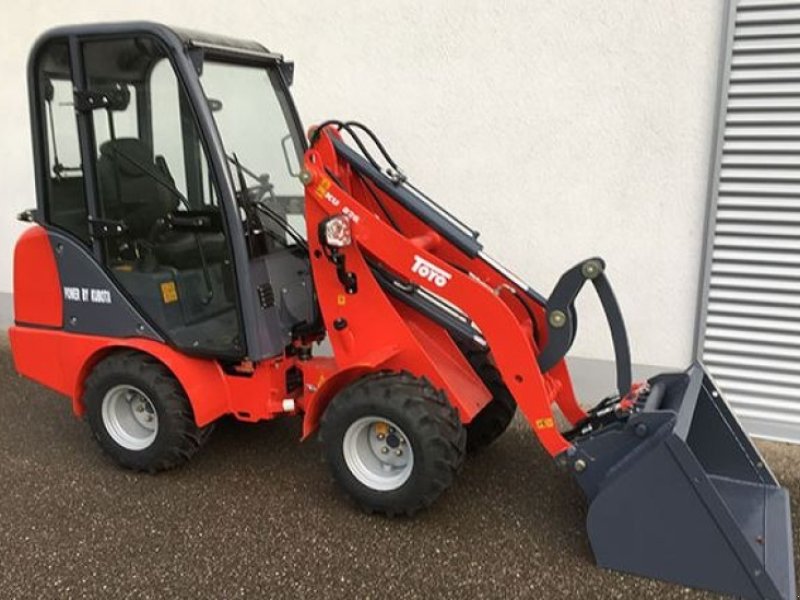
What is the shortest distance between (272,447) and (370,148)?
6.61 feet

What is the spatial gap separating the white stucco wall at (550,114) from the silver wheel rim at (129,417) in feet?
7.21

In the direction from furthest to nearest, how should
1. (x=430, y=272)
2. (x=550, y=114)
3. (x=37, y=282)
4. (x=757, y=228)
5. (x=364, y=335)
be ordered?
(x=550, y=114) → (x=757, y=228) → (x=37, y=282) → (x=364, y=335) → (x=430, y=272)

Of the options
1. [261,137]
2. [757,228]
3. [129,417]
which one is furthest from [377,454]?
[757,228]

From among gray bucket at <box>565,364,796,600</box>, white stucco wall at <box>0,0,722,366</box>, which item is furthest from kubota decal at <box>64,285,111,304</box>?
gray bucket at <box>565,364,796,600</box>

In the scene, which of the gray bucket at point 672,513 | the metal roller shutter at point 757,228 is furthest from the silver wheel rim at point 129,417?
the metal roller shutter at point 757,228

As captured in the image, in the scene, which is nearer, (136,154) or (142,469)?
(136,154)

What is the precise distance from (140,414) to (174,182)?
1.19 m

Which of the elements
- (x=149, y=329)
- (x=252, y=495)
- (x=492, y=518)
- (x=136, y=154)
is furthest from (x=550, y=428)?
(x=136, y=154)

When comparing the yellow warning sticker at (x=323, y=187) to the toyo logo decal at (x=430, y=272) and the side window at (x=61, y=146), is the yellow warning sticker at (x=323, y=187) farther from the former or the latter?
the side window at (x=61, y=146)

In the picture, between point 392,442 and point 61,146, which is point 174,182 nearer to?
point 61,146

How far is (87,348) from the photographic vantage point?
352cm

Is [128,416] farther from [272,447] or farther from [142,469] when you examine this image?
[272,447]

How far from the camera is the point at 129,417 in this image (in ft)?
11.8

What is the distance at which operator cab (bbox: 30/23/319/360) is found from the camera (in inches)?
124
